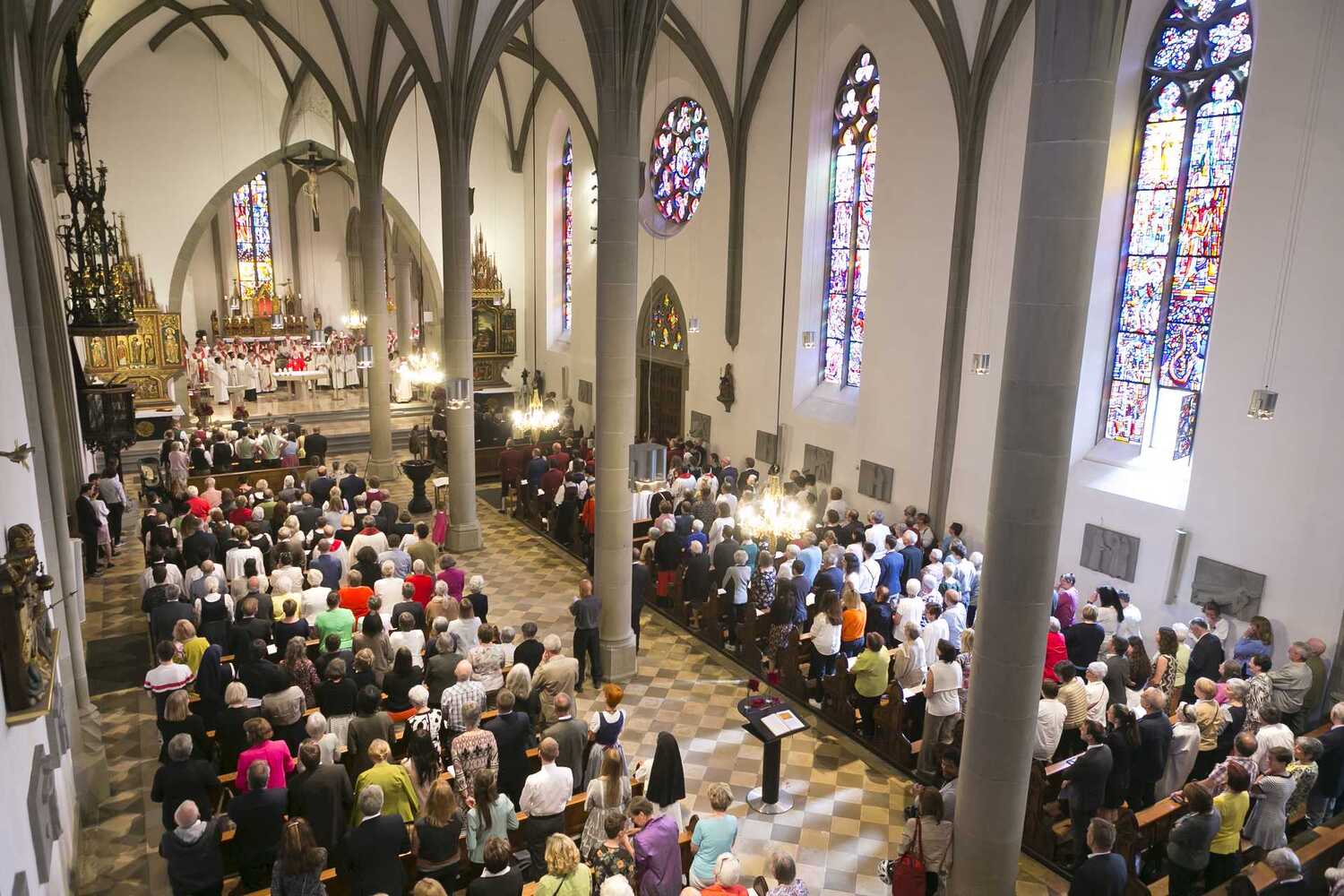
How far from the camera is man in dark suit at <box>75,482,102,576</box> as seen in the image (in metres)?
13.6

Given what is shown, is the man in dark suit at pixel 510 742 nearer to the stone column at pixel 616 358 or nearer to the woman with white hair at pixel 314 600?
the woman with white hair at pixel 314 600

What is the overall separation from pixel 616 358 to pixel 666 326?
9.76 metres

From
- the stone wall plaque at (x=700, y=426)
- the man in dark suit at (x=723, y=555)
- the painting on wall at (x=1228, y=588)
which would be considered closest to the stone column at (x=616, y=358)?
the man in dark suit at (x=723, y=555)

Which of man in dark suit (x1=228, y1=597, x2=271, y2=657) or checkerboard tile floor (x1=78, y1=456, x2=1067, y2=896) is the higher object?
man in dark suit (x1=228, y1=597, x2=271, y2=657)

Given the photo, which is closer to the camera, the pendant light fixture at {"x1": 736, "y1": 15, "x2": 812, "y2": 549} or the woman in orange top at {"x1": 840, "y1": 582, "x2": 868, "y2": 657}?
the woman in orange top at {"x1": 840, "y1": 582, "x2": 868, "y2": 657}

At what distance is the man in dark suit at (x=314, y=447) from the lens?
18.0 meters

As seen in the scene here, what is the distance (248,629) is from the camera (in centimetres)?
869

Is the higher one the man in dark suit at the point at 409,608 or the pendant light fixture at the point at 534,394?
the pendant light fixture at the point at 534,394

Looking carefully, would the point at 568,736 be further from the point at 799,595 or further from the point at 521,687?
the point at 799,595

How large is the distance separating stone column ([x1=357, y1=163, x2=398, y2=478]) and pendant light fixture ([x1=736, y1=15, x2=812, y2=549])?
26.8 ft

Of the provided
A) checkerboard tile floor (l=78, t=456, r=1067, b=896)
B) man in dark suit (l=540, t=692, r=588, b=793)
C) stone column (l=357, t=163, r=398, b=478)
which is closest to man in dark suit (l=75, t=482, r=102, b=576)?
checkerboard tile floor (l=78, t=456, r=1067, b=896)

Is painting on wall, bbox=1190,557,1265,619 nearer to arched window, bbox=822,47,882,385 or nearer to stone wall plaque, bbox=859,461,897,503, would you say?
stone wall plaque, bbox=859,461,897,503

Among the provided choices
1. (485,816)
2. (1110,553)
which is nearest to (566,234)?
(1110,553)

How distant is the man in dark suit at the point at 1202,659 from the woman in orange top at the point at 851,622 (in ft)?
10.9
